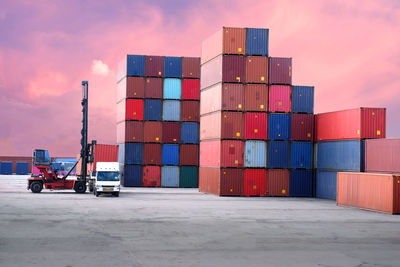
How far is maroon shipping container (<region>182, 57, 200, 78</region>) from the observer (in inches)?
2165

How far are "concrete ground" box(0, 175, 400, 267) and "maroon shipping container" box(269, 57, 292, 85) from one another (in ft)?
50.5

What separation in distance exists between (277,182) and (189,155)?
14578mm

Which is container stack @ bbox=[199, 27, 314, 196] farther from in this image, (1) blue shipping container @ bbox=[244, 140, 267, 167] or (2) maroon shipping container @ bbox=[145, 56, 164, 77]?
(2) maroon shipping container @ bbox=[145, 56, 164, 77]

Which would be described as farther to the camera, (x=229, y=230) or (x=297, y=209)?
(x=297, y=209)

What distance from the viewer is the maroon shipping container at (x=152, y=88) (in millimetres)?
54312

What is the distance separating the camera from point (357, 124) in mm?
37469

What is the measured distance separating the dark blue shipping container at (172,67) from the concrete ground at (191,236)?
26.7 metres

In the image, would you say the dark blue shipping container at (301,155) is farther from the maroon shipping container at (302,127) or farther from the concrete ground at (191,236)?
the concrete ground at (191,236)

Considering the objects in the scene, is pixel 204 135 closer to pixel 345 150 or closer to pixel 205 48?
pixel 205 48

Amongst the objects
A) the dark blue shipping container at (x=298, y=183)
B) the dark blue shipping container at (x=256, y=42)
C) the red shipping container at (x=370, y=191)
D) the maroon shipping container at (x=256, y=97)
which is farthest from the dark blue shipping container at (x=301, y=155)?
the red shipping container at (x=370, y=191)

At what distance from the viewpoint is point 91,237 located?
59.7ft

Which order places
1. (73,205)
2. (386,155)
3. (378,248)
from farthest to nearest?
1. (386,155)
2. (73,205)
3. (378,248)

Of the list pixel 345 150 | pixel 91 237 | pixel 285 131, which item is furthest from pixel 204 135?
pixel 91 237

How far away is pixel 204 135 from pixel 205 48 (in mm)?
7823
